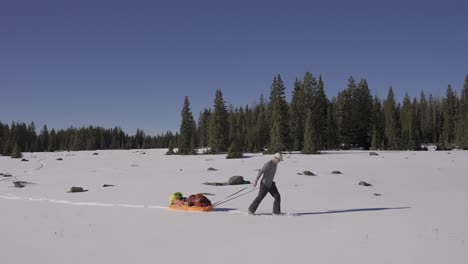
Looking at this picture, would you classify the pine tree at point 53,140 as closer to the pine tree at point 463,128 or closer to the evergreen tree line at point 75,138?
the evergreen tree line at point 75,138

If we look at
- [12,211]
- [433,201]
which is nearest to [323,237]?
[433,201]

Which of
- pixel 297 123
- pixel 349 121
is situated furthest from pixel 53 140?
pixel 349 121

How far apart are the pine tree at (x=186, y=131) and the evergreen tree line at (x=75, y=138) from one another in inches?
1868

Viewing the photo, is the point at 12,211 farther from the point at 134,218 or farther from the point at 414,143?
the point at 414,143

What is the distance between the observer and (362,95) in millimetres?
82438

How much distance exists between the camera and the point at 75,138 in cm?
14538

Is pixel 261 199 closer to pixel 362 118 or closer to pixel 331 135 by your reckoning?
pixel 331 135

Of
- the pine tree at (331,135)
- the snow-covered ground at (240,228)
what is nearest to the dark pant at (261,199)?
the snow-covered ground at (240,228)

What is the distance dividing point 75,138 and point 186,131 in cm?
8101

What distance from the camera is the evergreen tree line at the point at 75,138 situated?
14012 centimetres

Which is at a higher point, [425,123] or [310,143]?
[425,123]

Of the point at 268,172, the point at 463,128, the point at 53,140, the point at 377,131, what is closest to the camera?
the point at 268,172

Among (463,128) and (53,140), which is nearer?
(463,128)

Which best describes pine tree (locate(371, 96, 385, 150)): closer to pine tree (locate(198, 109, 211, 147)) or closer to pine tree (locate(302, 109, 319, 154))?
pine tree (locate(302, 109, 319, 154))
